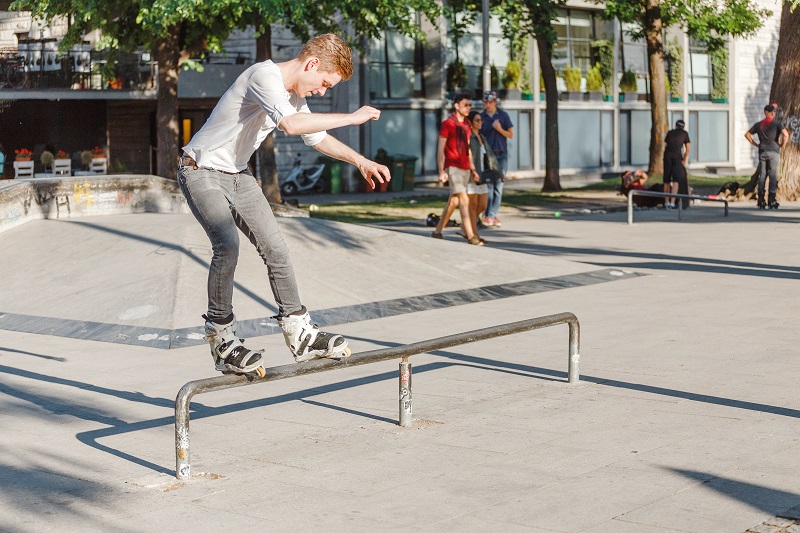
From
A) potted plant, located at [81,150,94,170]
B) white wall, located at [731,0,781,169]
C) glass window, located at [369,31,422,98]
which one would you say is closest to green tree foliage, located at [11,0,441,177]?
potted plant, located at [81,150,94,170]

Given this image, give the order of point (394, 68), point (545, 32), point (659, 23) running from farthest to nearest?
point (394, 68)
point (659, 23)
point (545, 32)

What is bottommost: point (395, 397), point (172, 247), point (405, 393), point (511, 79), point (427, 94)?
point (395, 397)

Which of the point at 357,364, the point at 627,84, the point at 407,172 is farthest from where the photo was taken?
the point at 627,84

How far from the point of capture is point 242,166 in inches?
251

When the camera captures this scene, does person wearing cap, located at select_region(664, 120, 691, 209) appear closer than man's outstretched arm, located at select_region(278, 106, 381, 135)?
Answer: No

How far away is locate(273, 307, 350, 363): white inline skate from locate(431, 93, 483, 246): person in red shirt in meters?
10.7

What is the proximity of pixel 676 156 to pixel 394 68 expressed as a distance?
16.8 m

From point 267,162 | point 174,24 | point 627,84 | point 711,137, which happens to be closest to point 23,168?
point 267,162

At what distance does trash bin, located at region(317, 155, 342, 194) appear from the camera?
36281mm

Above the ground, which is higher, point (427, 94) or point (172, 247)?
point (427, 94)

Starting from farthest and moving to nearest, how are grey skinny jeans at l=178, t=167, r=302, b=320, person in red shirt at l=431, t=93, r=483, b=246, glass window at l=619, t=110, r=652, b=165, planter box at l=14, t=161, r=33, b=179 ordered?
glass window at l=619, t=110, r=652, b=165 → planter box at l=14, t=161, r=33, b=179 → person in red shirt at l=431, t=93, r=483, b=246 → grey skinny jeans at l=178, t=167, r=302, b=320

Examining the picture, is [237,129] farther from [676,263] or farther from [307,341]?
[676,263]

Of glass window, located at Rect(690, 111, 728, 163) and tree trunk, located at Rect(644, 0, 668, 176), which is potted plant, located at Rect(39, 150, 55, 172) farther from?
glass window, located at Rect(690, 111, 728, 163)

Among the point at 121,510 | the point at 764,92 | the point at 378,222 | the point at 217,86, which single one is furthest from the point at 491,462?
the point at 764,92
